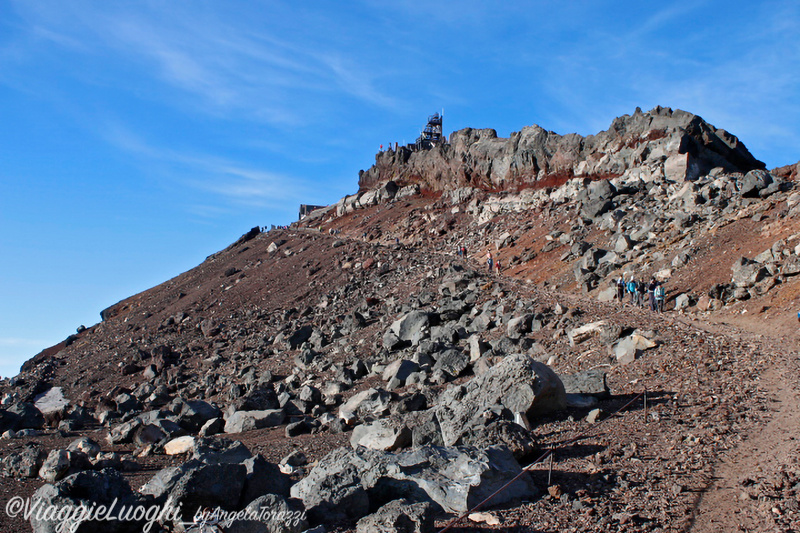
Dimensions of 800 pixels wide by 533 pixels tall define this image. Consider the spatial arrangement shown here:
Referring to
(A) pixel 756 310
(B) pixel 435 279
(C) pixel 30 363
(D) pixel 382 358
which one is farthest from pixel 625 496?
(C) pixel 30 363

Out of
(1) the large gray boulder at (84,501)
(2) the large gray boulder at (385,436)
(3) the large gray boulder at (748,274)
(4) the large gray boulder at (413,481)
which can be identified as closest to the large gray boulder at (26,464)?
(1) the large gray boulder at (84,501)

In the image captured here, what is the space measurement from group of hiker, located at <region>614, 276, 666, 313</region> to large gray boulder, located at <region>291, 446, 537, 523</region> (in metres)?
12.8

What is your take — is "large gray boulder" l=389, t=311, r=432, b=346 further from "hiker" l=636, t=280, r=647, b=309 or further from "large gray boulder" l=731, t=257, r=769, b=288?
"large gray boulder" l=731, t=257, r=769, b=288

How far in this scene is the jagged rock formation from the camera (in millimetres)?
33156

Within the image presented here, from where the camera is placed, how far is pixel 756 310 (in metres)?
16.5

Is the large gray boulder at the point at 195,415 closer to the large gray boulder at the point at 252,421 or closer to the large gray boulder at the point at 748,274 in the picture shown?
the large gray boulder at the point at 252,421

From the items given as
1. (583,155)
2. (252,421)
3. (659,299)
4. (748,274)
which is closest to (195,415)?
(252,421)

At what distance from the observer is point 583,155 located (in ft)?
133

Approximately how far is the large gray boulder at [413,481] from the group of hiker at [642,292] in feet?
42.1

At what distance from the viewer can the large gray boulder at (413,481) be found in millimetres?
6934

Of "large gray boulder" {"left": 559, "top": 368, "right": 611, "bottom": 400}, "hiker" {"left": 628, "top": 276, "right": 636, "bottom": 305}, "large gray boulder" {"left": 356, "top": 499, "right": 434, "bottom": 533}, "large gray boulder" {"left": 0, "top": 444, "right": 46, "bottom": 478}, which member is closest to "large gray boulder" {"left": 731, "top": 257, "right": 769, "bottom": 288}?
"hiker" {"left": 628, "top": 276, "right": 636, "bottom": 305}

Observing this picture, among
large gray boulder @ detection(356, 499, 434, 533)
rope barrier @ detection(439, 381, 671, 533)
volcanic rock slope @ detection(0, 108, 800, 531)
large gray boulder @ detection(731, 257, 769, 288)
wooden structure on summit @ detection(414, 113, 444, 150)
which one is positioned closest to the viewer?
large gray boulder @ detection(356, 499, 434, 533)

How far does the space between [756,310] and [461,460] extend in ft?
42.7

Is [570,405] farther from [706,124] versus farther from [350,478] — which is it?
[706,124]
